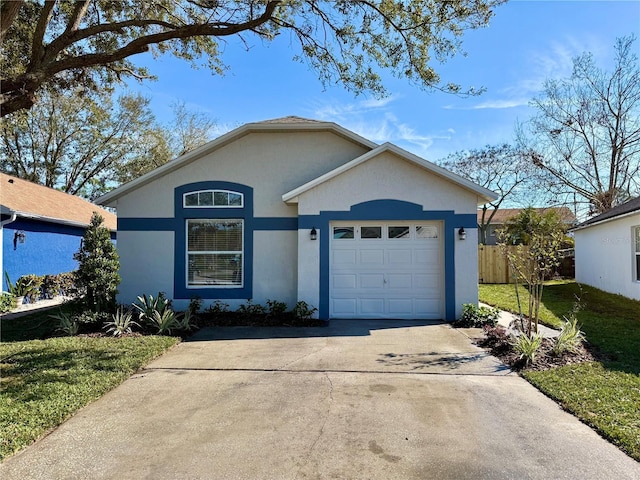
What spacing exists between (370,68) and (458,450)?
334 inches

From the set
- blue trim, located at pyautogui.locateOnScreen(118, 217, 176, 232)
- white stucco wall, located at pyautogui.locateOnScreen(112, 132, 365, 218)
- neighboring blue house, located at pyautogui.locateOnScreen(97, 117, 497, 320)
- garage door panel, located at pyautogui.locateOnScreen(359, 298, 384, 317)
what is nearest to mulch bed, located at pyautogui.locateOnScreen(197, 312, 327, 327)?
neighboring blue house, located at pyautogui.locateOnScreen(97, 117, 497, 320)

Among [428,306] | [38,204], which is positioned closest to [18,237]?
[38,204]

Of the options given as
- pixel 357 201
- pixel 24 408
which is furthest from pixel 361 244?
pixel 24 408

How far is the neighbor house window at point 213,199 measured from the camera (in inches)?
423

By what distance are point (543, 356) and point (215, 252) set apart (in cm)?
794

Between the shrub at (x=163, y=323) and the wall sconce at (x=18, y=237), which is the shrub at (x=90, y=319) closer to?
the shrub at (x=163, y=323)

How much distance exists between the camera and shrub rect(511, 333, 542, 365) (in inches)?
243

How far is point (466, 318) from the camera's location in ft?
30.3

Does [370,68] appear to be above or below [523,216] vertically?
above

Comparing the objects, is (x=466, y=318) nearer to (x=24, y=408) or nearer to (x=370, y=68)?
(x=370, y=68)

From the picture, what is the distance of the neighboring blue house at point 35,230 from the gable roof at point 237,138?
3.86 meters

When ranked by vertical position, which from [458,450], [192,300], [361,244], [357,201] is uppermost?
[357,201]

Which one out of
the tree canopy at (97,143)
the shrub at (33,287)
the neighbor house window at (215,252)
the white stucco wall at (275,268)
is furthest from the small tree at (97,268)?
the tree canopy at (97,143)

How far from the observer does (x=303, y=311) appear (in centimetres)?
956
